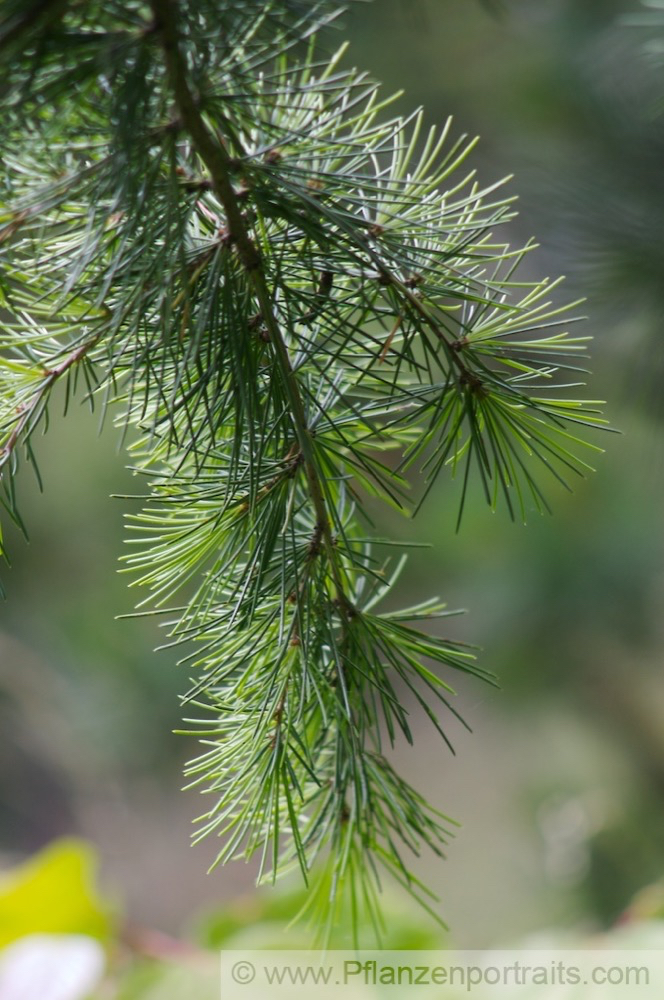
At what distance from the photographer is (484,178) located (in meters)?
1.15

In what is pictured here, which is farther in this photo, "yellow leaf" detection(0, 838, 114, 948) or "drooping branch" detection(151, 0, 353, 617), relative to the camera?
"yellow leaf" detection(0, 838, 114, 948)

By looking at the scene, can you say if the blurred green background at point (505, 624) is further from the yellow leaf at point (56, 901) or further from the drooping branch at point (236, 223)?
the drooping branch at point (236, 223)

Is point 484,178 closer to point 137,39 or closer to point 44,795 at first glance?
point 137,39

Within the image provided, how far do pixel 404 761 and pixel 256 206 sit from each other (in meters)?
1.57

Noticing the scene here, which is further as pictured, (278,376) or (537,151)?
(537,151)

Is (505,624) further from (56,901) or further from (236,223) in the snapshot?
(236,223)

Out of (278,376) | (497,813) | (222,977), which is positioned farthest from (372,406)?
(497,813)
